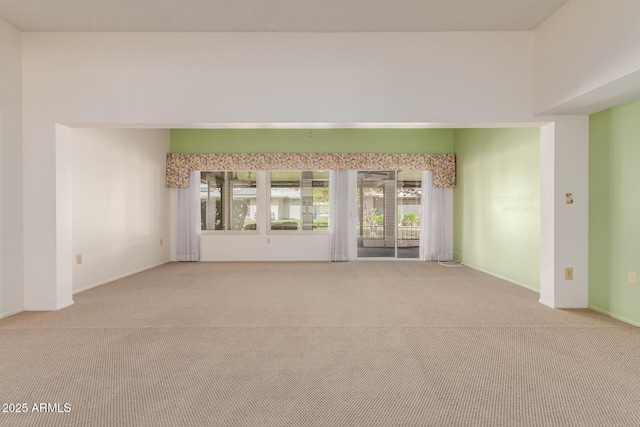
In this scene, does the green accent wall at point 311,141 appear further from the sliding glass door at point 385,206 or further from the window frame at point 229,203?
the sliding glass door at point 385,206

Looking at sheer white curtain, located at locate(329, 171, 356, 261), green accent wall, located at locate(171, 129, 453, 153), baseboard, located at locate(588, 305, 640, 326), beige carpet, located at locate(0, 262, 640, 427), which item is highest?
green accent wall, located at locate(171, 129, 453, 153)

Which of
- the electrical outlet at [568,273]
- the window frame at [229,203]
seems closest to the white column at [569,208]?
the electrical outlet at [568,273]

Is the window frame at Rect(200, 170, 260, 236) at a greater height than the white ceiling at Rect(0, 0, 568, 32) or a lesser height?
lesser

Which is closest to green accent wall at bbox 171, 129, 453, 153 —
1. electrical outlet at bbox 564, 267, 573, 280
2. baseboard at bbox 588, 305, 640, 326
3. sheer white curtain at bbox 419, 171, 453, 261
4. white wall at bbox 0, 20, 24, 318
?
sheer white curtain at bbox 419, 171, 453, 261

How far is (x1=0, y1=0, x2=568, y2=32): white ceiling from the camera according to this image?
10.0ft

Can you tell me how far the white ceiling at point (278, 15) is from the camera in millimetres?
3053

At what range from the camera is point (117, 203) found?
17.1 feet

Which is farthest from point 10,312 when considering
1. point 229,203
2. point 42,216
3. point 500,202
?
point 500,202

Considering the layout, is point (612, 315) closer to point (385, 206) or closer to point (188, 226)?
point (385, 206)

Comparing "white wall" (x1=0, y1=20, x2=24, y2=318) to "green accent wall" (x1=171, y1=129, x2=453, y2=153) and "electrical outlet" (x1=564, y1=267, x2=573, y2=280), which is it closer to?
"green accent wall" (x1=171, y1=129, x2=453, y2=153)

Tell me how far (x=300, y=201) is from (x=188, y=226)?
234 centimetres

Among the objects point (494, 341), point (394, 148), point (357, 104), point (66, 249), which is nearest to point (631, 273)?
point (494, 341)

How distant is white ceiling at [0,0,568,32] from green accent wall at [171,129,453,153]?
3571mm

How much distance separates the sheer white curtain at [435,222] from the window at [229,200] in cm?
351
